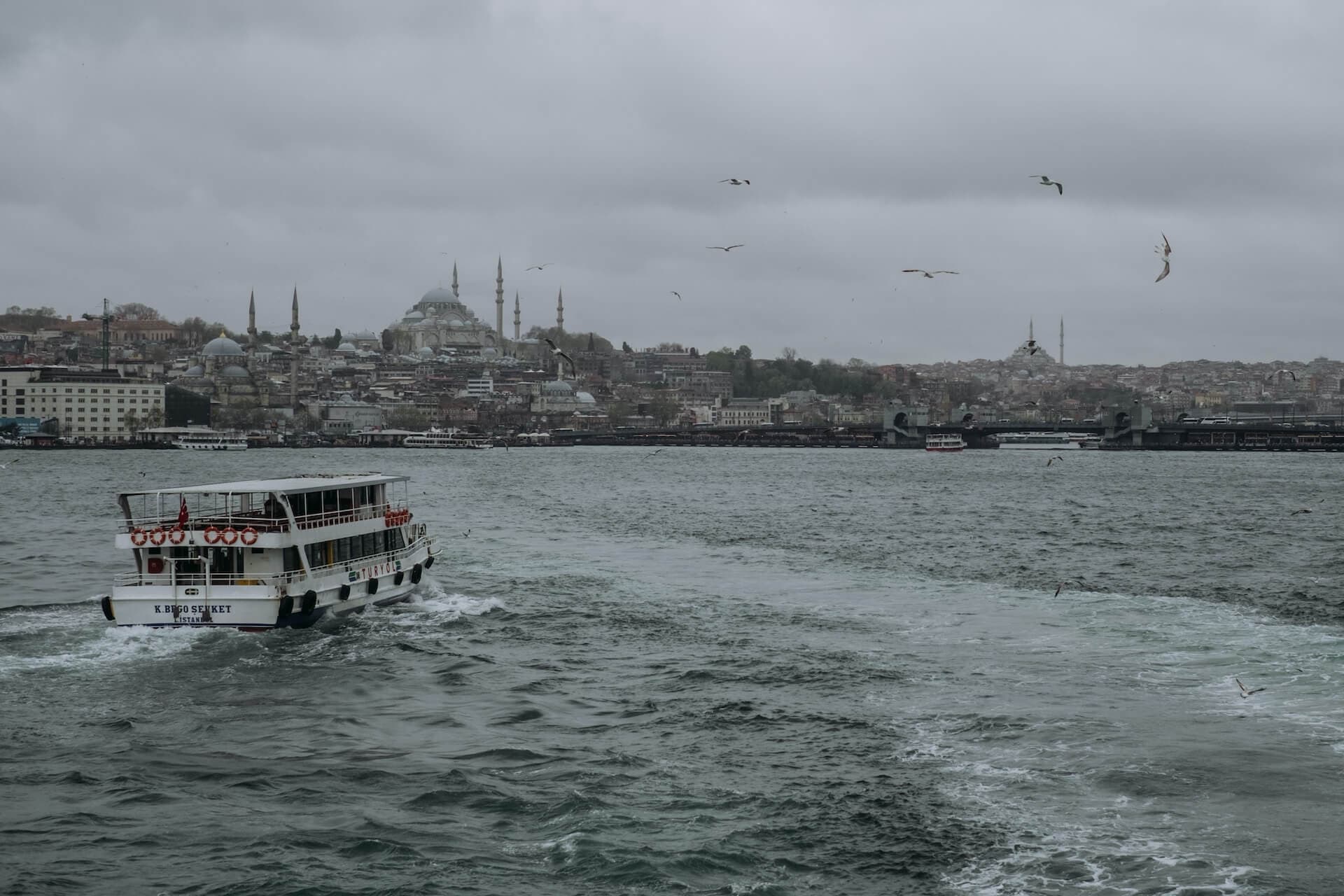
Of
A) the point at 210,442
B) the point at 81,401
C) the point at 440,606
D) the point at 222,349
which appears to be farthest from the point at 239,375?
the point at 440,606

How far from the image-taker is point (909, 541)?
34.9 meters

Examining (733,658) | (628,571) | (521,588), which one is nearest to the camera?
(733,658)

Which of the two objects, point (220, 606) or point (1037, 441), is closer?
point (220, 606)

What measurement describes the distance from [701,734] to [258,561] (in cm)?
→ 858

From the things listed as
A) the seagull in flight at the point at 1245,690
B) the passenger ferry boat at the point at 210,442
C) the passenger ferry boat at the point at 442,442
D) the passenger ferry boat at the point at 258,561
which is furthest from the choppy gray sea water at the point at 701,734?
the passenger ferry boat at the point at 442,442

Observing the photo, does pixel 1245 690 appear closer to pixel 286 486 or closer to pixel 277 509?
pixel 277 509

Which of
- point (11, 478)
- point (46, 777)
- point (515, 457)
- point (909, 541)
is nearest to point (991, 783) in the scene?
point (46, 777)

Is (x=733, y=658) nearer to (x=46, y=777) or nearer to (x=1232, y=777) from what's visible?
(x=1232, y=777)

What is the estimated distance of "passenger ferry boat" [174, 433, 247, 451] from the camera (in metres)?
120

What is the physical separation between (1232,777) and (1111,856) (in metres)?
2.51

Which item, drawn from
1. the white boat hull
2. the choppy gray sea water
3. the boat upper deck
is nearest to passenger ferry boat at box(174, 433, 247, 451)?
the choppy gray sea water

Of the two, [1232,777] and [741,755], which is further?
[741,755]

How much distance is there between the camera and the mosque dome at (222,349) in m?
189

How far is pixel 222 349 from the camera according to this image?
19000 cm
